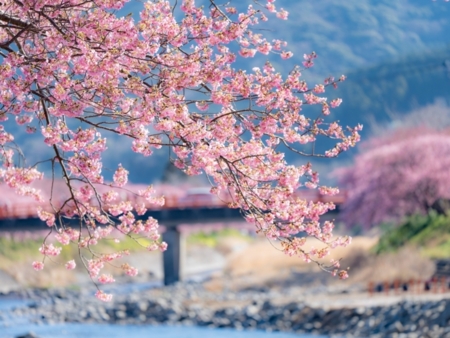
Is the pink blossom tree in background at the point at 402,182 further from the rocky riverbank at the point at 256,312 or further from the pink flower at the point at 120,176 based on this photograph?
the pink flower at the point at 120,176

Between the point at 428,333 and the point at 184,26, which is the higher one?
the point at 184,26

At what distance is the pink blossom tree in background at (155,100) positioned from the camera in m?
10.0

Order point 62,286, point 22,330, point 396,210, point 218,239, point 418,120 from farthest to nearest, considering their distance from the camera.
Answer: point 218,239 → point 418,120 → point 62,286 → point 396,210 → point 22,330

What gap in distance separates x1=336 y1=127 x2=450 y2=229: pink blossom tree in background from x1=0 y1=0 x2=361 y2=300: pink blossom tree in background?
37.7 metres

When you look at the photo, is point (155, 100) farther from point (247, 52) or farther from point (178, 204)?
point (178, 204)

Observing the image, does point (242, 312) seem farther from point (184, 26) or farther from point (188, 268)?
point (188, 268)

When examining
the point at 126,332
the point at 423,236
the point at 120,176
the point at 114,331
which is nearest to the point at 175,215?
the point at 423,236

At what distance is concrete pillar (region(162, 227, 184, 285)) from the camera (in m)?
63.1

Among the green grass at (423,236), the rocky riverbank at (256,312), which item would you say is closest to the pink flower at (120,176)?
the rocky riverbank at (256,312)

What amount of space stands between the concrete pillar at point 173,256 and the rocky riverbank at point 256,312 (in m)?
9.00

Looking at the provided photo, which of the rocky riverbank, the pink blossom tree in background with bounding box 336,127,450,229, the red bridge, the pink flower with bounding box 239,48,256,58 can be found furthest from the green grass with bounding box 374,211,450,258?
the pink flower with bounding box 239,48,256,58

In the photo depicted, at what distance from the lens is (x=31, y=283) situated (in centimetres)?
6169

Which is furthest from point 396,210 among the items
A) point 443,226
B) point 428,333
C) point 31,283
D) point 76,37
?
point 76,37

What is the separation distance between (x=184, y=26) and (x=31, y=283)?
53.0 metres
